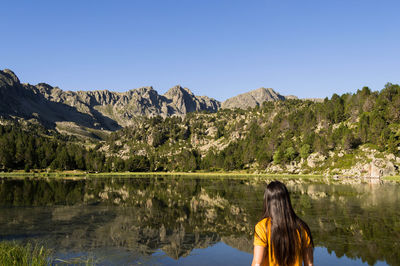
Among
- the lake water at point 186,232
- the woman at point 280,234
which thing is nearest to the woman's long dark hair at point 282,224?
the woman at point 280,234

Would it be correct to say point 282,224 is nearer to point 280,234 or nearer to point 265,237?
point 280,234

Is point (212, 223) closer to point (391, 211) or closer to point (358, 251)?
point (358, 251)

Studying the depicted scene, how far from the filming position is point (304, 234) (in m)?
6.79

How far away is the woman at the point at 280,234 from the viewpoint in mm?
6641

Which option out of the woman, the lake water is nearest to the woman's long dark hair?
the woman

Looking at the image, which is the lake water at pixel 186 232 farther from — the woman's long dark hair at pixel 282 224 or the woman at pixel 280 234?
the woman's long dark hair at pixel 282 224

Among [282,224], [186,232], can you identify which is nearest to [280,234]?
[282,224]

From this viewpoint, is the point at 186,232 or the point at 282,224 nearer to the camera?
the point at 282,224

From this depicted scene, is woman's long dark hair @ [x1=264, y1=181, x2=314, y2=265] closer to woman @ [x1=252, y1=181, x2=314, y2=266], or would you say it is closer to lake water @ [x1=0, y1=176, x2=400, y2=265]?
woman @ [x1=252, y1=181, x2=314, y2=266]

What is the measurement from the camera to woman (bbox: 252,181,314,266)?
664cm

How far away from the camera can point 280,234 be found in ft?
21.7

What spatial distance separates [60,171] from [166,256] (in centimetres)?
18920

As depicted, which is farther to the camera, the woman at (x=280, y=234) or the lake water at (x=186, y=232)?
the lake water at (x=186, y=232)

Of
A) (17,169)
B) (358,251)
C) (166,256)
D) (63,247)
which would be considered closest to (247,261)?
(166,256)
